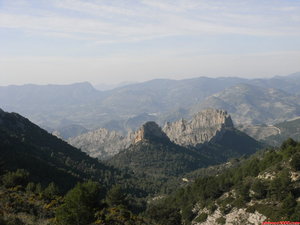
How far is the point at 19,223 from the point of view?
3183 cm

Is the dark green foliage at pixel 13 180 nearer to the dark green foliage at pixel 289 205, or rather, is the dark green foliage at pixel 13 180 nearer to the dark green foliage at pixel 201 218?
the dark green foliage at pixel 201 218

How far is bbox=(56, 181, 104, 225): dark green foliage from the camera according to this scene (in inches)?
1436

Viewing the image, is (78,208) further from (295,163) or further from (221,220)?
(295,163)

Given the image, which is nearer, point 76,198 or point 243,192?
point 76,198

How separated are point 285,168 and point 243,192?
11.1 m

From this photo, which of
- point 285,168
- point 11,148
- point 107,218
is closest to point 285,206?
point 285,168

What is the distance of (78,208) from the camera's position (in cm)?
3747

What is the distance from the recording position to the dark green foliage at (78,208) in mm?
36469

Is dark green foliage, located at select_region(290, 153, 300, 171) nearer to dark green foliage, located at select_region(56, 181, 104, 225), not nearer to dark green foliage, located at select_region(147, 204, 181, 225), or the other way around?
dark green foliage, located at select_region(147, 204, 181, 225)

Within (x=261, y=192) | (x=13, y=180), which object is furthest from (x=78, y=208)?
(x=261, y=192)

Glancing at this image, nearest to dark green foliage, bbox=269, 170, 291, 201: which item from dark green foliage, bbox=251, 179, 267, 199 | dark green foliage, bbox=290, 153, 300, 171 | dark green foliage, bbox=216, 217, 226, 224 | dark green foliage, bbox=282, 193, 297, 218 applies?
dark green foliage, bbox=251, 179, 267, 199

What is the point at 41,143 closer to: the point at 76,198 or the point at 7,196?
the point at 7,196

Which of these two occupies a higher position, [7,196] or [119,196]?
[7,196]

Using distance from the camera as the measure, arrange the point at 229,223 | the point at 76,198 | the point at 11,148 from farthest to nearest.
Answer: the point at 11,148, the point at 229,223, the point at 76,198
